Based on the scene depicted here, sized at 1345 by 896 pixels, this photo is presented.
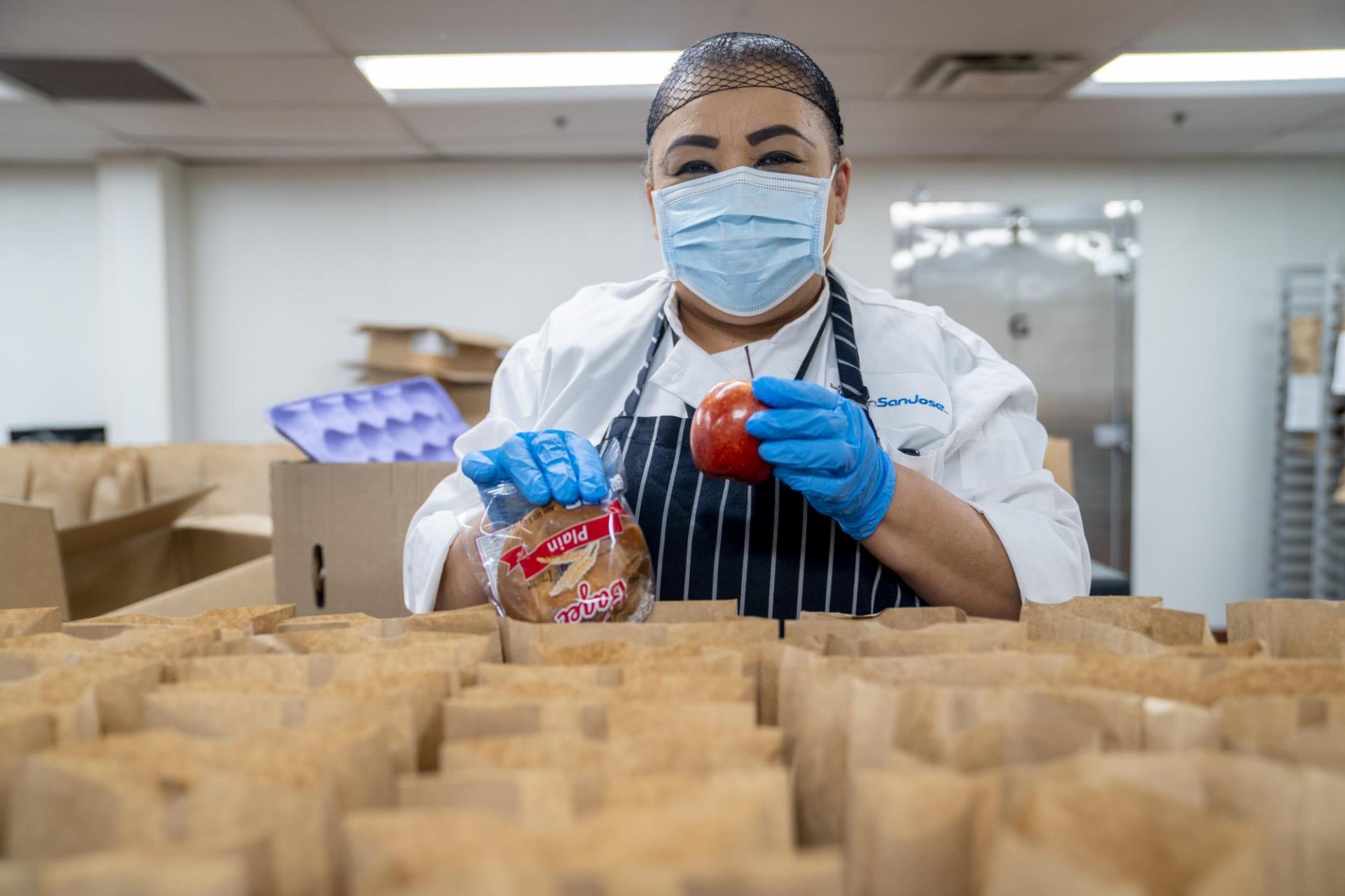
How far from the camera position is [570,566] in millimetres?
797

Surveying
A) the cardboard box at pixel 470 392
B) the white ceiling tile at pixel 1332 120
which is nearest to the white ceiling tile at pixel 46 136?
the cardboard box at pixel 470 392

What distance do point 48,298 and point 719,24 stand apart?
3.83 metres

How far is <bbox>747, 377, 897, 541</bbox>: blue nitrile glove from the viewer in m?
1.09

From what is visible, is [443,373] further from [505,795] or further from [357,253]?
[505,795]

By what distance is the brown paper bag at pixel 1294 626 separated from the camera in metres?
0.61

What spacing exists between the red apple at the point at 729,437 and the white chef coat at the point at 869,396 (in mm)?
296

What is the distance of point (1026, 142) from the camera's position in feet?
14.0

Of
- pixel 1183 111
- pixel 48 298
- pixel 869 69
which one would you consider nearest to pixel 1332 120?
pixel 1183 111

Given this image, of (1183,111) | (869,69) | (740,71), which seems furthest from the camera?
(1183,111)

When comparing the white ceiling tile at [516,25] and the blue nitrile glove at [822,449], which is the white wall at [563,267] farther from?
the blue nitrile glove at [822,449]

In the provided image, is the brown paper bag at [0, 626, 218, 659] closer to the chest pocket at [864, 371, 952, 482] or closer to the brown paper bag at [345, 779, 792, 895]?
the brown paper bag at [345, 779, 792, 895]

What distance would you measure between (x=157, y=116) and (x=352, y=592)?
9.92 feet

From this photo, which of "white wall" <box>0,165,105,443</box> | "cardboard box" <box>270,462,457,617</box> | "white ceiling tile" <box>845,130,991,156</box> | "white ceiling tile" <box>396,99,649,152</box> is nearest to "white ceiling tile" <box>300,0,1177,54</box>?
"white ceiling tile" <box>396,99,649,152</box>

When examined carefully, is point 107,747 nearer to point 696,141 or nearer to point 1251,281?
point 696,141
